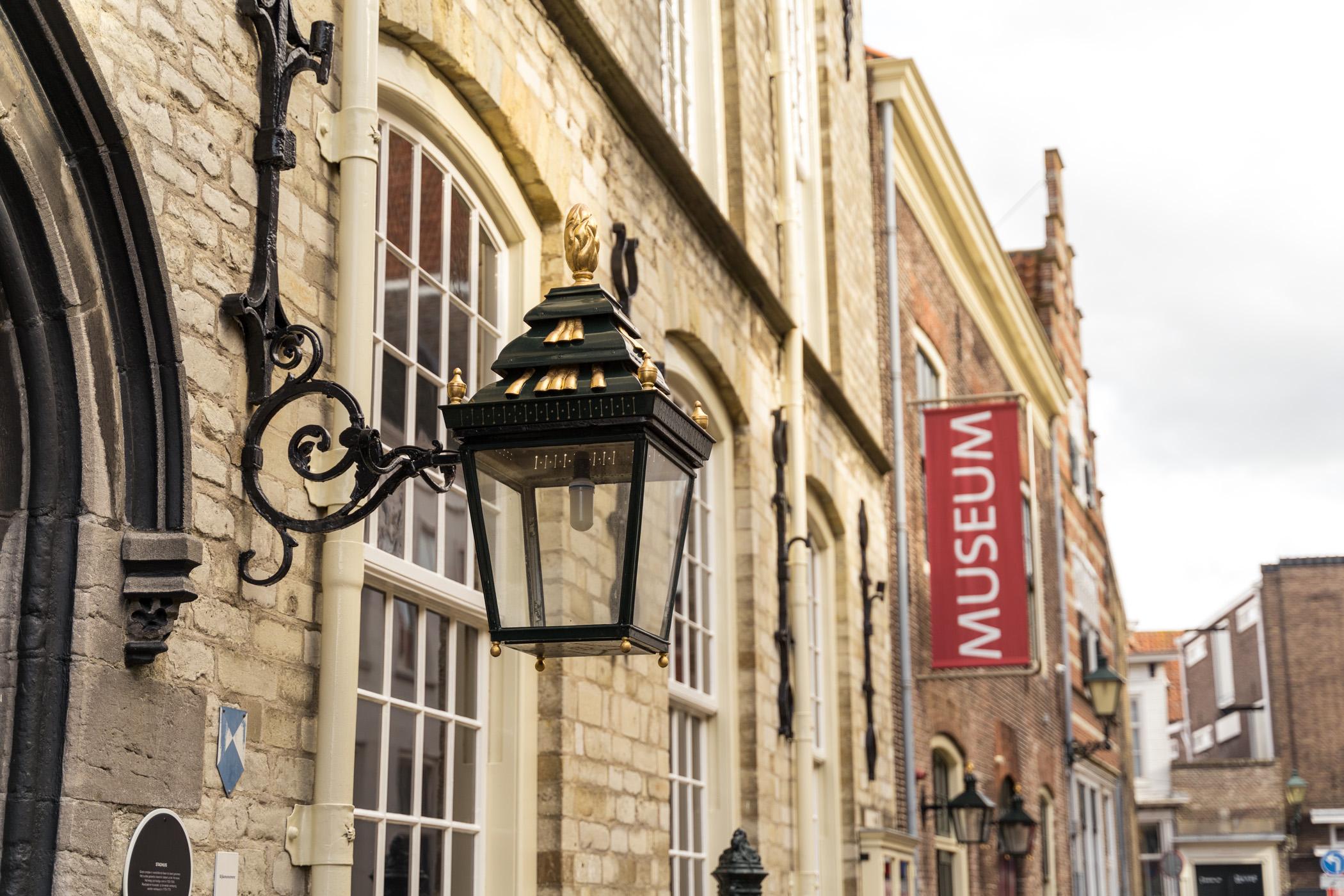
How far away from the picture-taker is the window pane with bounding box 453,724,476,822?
636 centimetres

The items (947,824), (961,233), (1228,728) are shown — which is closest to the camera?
(947,824)

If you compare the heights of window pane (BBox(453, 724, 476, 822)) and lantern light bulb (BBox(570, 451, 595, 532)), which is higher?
lantern light bulb (BBox(570, 451, 595, 532))

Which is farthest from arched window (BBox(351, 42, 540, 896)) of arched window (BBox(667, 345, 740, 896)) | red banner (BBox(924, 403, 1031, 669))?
red banner (BBox(924, 403, 1031, 669))

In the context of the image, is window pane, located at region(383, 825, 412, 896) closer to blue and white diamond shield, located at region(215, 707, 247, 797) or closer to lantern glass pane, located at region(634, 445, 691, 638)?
blue and white diamond shield, located at region(215, 707, 247, 797)

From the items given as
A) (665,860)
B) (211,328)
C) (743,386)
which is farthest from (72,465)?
(743,386)

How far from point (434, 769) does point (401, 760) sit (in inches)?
13.5

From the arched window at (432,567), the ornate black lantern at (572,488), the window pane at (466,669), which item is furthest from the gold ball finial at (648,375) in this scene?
the window pane at (466,669)

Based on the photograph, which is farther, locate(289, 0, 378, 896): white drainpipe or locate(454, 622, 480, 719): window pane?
locate(454, 622, 480, 719): window pane

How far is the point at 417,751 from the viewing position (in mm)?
5973

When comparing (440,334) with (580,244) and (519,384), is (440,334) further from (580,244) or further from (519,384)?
(519,384)

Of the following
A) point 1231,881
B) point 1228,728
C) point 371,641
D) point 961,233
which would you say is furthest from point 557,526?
point 1228,728

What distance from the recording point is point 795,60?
43.8 ft

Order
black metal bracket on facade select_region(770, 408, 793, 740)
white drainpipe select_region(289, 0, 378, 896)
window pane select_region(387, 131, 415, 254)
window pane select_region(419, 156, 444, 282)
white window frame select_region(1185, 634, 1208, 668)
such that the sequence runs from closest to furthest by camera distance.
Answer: white drainpipe select_region(289, 0, 378, 896) → window pane select_region(387, 131, 415, 254) → window pane select_region(419, 156, 444, 282) → black metal bracket on facade select_region(770, 408, 793, 740) → white window frame select_region(1185, 634, 1208, 668)

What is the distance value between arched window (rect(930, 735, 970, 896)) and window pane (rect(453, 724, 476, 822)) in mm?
9661
